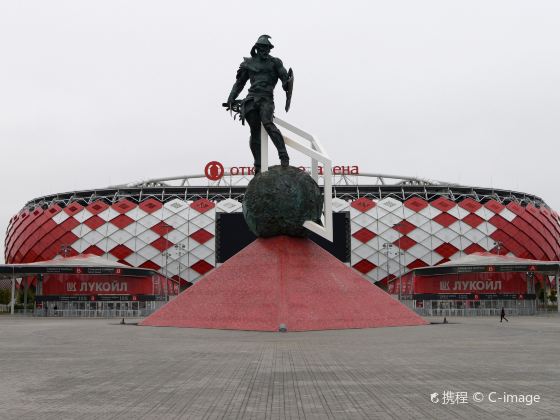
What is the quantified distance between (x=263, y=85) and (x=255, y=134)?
2.51 meters

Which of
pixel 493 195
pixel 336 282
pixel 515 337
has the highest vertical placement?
pixel 493 195

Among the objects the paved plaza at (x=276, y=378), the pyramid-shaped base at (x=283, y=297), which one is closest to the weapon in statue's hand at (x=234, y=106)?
the pyramid-shaped base at (x=283, y=297)

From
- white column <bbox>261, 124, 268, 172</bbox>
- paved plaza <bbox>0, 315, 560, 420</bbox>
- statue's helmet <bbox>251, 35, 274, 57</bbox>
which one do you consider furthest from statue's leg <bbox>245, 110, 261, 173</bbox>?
paved plaza <bbox>0, 315, 560, 420</bbox>

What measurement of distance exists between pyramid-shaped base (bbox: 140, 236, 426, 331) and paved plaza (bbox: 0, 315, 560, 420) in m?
4.89

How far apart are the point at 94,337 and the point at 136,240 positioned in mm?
48790

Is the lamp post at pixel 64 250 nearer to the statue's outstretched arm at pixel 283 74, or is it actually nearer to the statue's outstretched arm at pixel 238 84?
the statue's outstretched arm at pixel 238 84

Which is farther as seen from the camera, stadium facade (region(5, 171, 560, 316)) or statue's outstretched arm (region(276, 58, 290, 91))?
stadium facade (region(5, 171, 560, 316))

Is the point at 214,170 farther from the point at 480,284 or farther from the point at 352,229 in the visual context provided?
the point at 480,284

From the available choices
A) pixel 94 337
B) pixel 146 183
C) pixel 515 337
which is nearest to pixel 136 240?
pixel 146 183

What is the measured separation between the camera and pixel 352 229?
67.1 metres

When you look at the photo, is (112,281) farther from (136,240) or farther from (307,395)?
(307,395)

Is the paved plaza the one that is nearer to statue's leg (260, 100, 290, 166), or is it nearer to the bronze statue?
statue's leg (260, 100, 290, 166)

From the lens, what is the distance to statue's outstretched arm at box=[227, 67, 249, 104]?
26531 mm

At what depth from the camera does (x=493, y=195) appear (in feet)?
236
